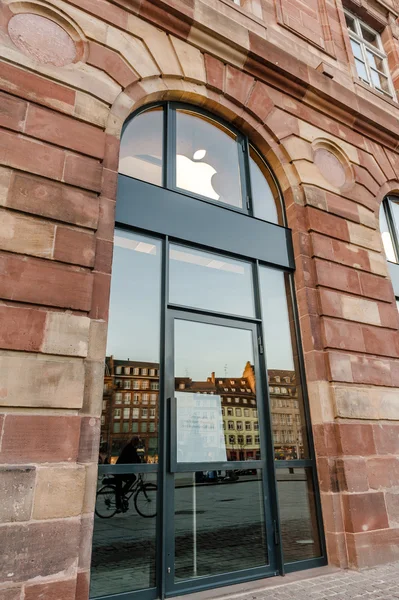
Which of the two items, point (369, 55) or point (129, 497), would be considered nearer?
point (129, 497)

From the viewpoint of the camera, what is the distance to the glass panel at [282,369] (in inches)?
201

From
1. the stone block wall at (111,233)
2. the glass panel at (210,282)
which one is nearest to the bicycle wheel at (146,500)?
the stone block wall at (111,233)

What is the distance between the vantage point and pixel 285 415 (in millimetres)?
5211

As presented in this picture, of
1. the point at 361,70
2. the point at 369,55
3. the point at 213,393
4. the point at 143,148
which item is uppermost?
the point at 369,55

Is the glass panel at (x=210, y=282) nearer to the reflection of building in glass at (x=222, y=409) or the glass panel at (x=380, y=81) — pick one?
the reflection of building in glass at (x=222, y=409)

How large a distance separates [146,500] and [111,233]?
9.35 ft

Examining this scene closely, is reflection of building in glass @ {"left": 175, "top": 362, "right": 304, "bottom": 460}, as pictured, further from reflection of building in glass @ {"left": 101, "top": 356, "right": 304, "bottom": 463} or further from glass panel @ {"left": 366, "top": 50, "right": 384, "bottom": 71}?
glass panel @ {"left": 366, "top": 50, "right": 384, "bottom": 71}

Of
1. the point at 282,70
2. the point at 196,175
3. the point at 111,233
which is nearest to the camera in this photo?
the point at 111,233

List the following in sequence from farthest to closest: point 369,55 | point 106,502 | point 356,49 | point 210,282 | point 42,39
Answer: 1. point 369,55
2. point 356,49
3. point 210,282
4. point 42,39
5. point 106,502

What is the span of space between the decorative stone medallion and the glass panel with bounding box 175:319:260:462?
3.55 m

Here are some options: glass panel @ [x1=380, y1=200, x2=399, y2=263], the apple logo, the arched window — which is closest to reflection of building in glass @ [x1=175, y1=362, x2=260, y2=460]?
the apple logo

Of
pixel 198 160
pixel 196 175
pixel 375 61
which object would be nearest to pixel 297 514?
pixel 196 175

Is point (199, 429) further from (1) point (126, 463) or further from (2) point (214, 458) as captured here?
(1) point (126, 463)

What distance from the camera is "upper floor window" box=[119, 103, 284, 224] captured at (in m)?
5.50
